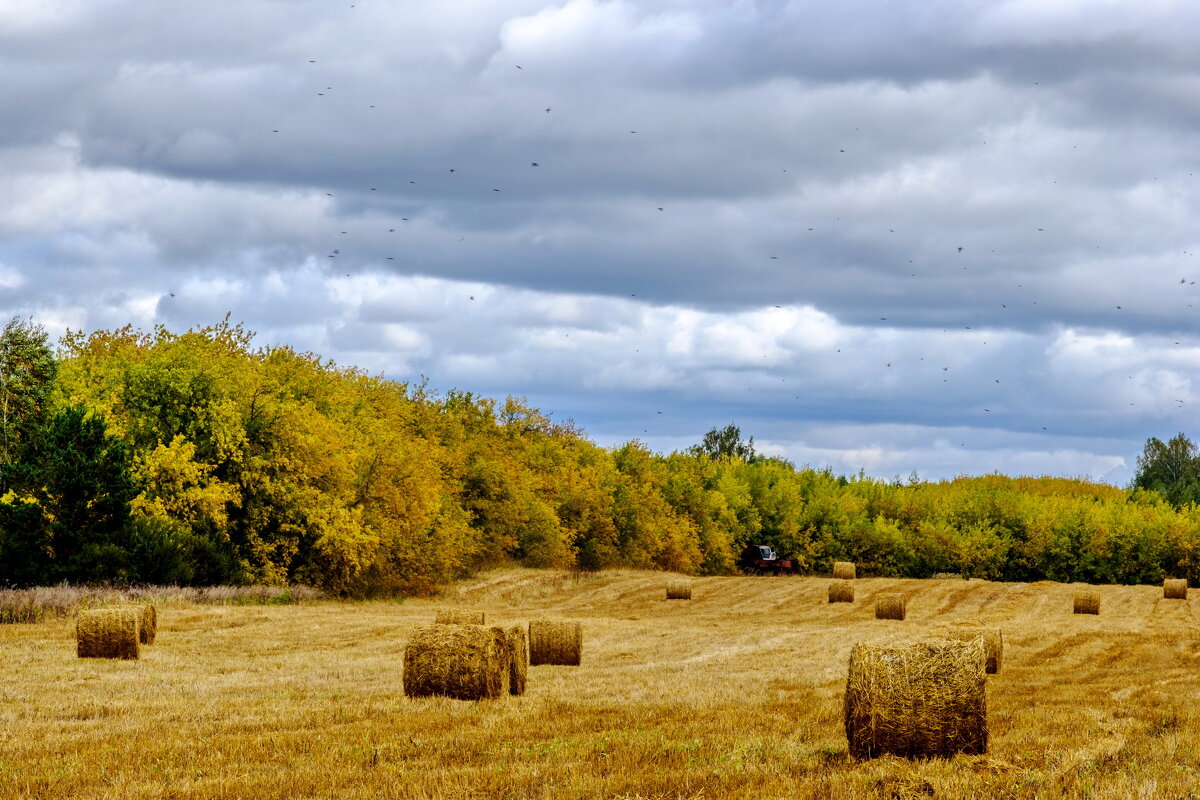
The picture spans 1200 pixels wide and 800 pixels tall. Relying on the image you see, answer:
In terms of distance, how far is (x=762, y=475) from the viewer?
381 feet

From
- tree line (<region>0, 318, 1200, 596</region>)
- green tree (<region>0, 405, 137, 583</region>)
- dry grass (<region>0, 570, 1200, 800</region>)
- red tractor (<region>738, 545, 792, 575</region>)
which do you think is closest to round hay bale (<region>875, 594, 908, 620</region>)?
dry grass (<region>0, 570, 1200, 800</region>)

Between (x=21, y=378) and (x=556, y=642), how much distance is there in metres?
48.5

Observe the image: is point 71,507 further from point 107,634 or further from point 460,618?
point 460,618

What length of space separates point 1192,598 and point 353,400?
148ft

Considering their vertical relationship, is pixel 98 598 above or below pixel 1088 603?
above

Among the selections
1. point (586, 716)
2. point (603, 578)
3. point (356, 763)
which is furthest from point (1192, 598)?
point (356, 763)

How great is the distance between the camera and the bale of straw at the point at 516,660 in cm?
1920

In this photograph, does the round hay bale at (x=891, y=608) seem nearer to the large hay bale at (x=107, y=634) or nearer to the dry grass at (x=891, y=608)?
the dry grass at (x=891, y=608)

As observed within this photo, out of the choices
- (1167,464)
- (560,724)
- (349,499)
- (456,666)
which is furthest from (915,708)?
(1167,464)

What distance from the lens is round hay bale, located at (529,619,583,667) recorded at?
2488 centimetres

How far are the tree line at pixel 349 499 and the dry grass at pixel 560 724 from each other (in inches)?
402

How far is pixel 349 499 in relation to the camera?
51250 millimetres

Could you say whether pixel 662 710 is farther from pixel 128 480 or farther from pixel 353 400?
pixel 353 400

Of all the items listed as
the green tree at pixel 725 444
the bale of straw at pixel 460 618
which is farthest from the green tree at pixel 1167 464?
the bale of straw at pixel 460 618
